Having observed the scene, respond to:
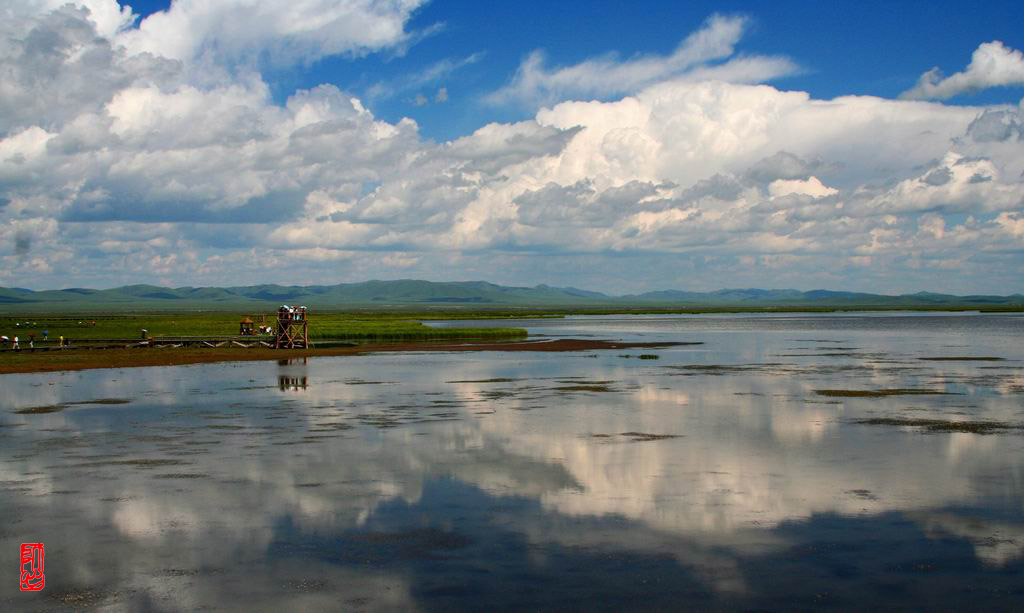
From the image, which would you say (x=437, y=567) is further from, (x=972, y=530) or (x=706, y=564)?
(x=972, y=530)

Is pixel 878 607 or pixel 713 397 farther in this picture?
pixel 713 397

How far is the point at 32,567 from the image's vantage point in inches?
590

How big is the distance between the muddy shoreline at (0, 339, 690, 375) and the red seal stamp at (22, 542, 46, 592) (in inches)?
1746

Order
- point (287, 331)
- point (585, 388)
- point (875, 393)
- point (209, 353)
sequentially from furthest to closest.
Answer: point (287, 331)
point (209, 353)
point (585, 388)
point (875, 393)

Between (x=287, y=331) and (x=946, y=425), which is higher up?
(x=287, y=331)

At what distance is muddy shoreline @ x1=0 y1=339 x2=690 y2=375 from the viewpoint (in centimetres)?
6034

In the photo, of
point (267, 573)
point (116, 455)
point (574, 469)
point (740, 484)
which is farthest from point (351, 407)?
point (267, 573)

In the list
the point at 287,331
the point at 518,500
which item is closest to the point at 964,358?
the point at 518,500

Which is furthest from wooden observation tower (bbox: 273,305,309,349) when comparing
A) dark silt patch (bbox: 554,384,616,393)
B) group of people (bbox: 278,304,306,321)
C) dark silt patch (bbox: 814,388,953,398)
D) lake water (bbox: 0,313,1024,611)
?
dark silt patch (bbox: 814,388,953,398)

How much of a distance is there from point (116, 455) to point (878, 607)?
69.6 ft

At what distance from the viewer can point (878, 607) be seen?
13008mm

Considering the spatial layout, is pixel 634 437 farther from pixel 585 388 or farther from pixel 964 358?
pixel 964 358

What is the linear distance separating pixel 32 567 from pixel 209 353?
2363 inches

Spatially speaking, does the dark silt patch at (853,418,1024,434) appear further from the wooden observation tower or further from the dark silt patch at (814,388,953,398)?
the wooden observation tower
